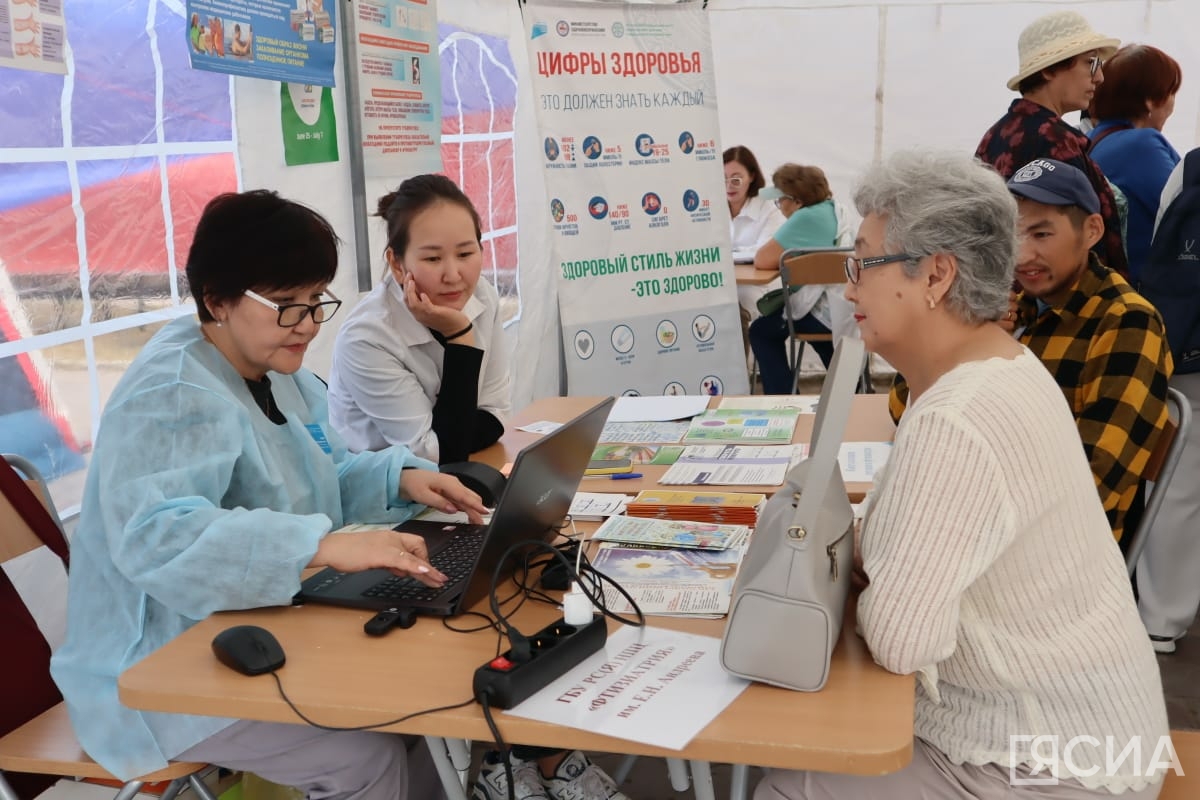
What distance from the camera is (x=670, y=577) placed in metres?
1.53

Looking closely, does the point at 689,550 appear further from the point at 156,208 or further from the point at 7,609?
the point at 156,208

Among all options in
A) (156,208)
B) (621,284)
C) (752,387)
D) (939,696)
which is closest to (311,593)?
(939,696)

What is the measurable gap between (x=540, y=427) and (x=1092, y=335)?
4.06 feet

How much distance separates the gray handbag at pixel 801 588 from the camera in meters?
1.12

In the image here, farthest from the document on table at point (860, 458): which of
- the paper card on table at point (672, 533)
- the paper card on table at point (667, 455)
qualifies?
the paper card on table at point (672, 533)

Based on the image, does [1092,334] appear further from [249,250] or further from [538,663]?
[249,250]

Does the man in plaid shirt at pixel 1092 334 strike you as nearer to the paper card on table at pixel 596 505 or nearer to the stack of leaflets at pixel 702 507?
the stack of leaflets at pixel 702 507

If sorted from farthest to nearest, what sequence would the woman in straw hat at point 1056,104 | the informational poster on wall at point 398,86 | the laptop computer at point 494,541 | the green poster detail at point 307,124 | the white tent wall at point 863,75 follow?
the white tent wall at point 863,75 < the informational poster on wall at point 398,86 < the green poster detail at point 307,124 < the woman in straw hat at point 1056,104 < the laptop computer at point 494,541

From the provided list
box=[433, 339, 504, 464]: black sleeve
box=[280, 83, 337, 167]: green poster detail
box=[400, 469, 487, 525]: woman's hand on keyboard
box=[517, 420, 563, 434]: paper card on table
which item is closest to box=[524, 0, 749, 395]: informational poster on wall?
box=[280, 83, 337, 167]: green poster detail

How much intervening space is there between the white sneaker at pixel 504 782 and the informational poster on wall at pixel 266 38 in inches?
69.6

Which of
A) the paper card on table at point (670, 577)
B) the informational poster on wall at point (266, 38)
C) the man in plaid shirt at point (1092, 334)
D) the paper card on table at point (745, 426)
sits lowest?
the paper card on table at point (670, 577)

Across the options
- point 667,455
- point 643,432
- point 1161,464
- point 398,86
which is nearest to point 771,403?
point 643,432

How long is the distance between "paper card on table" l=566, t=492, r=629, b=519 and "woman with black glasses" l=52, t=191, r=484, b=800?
0.46m

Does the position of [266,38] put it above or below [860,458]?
above
